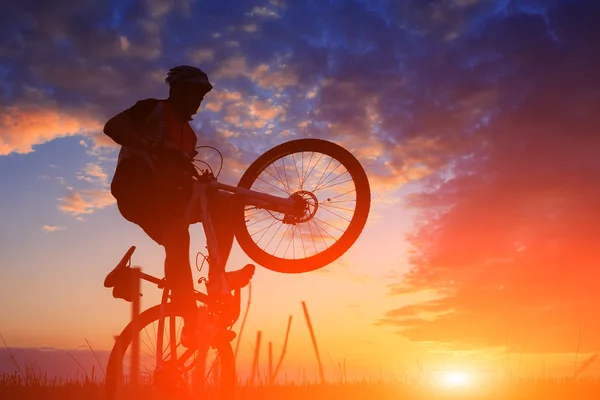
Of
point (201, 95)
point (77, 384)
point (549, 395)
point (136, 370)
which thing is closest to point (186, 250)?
point (201, 95)

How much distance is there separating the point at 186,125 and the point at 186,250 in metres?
1.28

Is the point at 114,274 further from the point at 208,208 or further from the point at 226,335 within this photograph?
the point at 226,335

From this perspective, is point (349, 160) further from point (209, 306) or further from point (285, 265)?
point (209, 306)

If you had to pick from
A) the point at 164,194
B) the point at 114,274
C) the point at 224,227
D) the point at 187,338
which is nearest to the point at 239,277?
the point at 224,227

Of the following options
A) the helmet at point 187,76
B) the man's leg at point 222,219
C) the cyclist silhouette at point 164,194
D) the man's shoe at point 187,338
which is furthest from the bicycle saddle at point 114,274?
the helmet at point 187,76

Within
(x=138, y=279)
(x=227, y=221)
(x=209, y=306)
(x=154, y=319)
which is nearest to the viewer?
(x=138, y=279)

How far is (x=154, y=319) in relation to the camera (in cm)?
613

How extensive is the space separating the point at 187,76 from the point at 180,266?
1.77 m

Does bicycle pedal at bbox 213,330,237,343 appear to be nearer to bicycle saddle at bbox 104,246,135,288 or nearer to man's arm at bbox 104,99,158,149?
A: bicycle saddle at bbox 104,246,135,288

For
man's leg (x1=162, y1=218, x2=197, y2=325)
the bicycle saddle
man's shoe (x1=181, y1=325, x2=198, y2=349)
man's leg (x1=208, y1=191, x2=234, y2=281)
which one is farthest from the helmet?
man's shoe (x1=181, y1=325, x2=198, y2=349)

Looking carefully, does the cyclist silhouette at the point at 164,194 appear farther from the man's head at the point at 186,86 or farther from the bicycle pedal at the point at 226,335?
the bicycle pedal at the point at 226,335

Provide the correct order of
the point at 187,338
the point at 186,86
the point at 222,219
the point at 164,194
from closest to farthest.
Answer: the point at 164,194 → the point at 187,338 → the point at 222,219 → the point at 186,86

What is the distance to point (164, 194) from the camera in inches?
213

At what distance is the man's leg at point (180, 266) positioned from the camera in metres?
5.43
